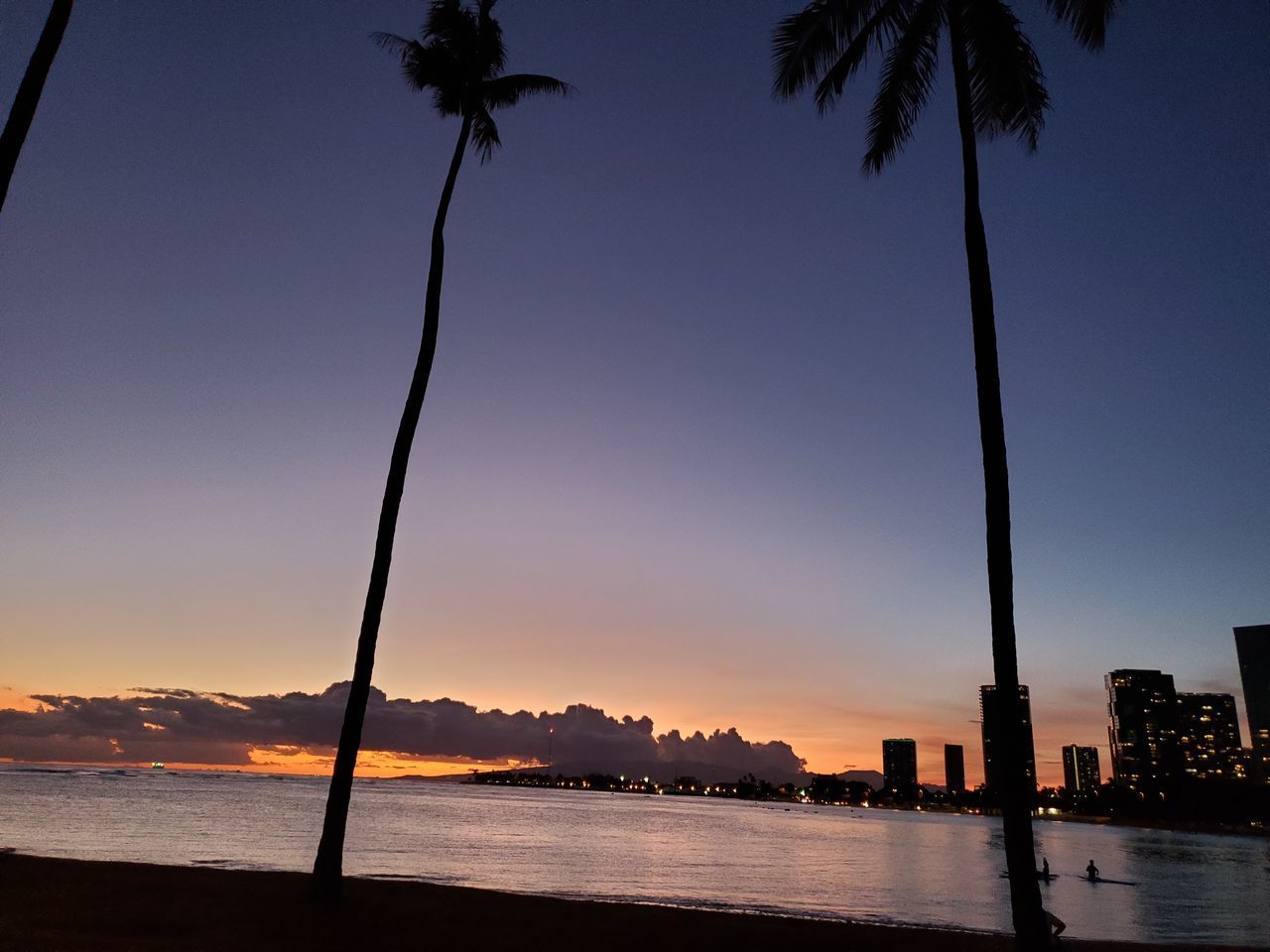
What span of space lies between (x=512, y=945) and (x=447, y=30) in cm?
1759

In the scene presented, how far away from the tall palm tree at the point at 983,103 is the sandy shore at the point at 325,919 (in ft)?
20.8

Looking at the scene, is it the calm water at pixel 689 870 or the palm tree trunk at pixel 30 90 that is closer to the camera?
the palm tree trunk at pixel 30 90

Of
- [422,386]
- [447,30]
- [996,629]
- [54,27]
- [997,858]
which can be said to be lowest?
[997,858]

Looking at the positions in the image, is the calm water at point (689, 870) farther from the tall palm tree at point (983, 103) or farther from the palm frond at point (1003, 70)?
the palm frond at point (1003, 70)

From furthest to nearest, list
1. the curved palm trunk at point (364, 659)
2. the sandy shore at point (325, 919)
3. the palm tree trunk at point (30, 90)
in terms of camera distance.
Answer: the curved palm trunk at point (364, 659)
the sandy shore at point (325, 919)
the palm tree trunk at point (30, 90)

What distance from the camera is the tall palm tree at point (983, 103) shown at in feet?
37.9

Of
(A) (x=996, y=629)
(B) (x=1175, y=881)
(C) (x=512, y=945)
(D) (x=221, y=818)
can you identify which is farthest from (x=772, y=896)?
(D) (x=221, y=818)

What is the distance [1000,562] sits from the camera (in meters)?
12.0

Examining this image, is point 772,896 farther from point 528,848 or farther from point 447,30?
point 447,30

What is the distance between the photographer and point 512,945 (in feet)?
44.7

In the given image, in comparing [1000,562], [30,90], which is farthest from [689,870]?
[30,90]

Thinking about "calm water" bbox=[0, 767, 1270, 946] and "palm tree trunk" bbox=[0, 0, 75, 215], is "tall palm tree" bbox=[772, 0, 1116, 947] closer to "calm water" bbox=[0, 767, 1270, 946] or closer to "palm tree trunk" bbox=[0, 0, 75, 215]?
"palm tree trunk" bbox=[0, 0, 75, 215]

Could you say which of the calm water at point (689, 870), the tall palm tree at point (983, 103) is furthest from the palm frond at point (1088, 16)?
the calm water at point (689, 870)

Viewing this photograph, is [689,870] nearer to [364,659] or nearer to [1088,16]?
[364,659]
